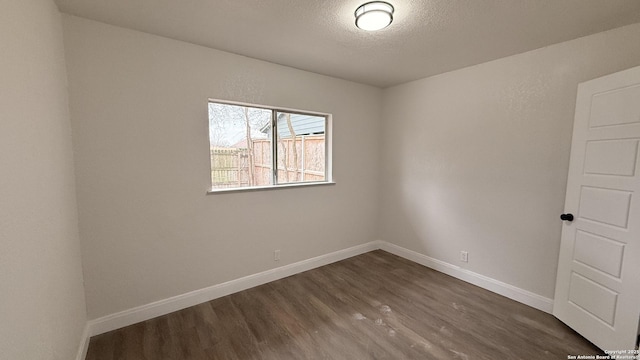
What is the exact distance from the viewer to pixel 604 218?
192 centimetres

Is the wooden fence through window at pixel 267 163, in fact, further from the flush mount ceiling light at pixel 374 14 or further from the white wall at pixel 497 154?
the flush mount ceiling light at pixel 374 14

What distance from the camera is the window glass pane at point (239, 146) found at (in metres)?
2.61

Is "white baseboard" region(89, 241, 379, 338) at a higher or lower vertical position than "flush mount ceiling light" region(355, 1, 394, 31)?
lower

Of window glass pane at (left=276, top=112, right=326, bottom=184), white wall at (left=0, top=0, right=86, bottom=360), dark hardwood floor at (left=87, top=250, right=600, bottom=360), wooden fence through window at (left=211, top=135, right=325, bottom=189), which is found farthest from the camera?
→ window glass pane at (left=276, top=112, right=326, bottom=184)

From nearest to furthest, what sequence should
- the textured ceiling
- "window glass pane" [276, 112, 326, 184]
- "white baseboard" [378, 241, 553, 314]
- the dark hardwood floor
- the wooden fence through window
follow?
1. the textured ceiling
2. the dark hardwood floor
3. "white baseboard" [378, 241, 553, 314]
4. the wooden fence through window
5. "window glass pane" [276, 112, 326, 184]

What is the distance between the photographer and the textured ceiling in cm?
171

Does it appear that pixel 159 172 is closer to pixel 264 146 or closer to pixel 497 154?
pixel 264 146

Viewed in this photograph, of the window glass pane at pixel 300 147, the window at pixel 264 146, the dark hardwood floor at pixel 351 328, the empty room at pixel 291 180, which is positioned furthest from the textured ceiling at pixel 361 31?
the dark hardwood floor at pixel 351 328

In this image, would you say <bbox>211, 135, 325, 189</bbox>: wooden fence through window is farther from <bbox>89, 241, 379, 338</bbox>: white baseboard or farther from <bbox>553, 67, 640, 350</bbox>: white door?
<bbox>553, 67, 640, 350</bbox>: white door

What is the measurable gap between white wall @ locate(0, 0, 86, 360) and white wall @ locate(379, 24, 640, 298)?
3.51 m

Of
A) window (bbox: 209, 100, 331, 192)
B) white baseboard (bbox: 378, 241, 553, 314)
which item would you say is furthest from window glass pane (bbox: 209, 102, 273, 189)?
white baseboard (bbox: 378, 241, 553, 314)

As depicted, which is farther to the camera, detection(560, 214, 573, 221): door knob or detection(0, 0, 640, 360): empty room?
detection(560, 214, 573, 221): door knob

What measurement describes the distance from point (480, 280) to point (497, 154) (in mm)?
1427

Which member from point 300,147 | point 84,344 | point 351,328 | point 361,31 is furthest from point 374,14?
point 84,344
